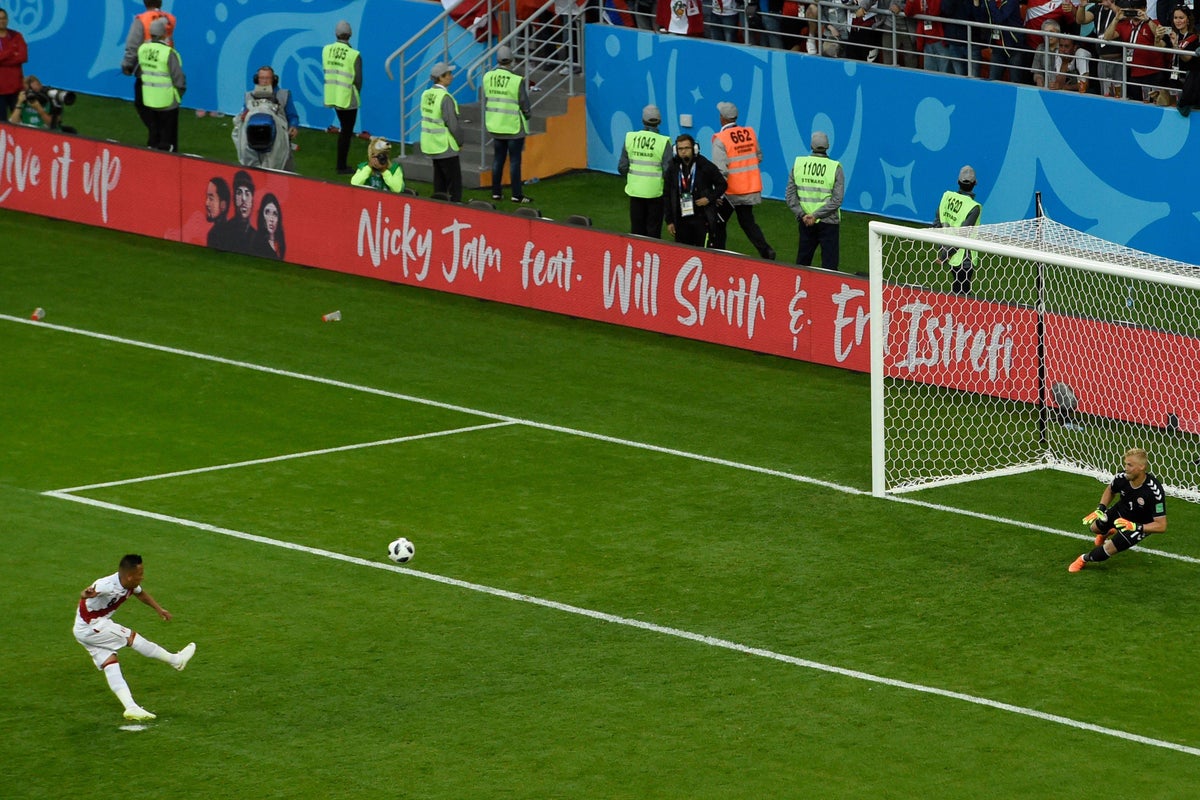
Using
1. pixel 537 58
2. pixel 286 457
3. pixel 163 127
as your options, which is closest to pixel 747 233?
pixel 286 457

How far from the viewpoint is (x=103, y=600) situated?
44.0 feet

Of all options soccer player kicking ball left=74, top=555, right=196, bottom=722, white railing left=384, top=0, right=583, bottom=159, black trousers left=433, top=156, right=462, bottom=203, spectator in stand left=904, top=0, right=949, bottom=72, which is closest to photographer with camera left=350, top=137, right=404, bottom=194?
black trousers left=433, top=156, right=462, bottom=203

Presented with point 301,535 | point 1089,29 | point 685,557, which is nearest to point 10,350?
point 301,535

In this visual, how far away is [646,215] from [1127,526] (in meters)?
10.8

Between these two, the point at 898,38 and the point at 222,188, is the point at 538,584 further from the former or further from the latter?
the point at 898,38

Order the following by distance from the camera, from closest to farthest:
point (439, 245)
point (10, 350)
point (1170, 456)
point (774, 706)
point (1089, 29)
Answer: point (774, 706)
point (1170, 456)
point (10, 350)
point (439, 245)
point (1089, 29)

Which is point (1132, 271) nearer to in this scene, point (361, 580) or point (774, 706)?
point (774, 706)

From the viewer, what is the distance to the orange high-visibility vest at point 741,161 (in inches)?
1001

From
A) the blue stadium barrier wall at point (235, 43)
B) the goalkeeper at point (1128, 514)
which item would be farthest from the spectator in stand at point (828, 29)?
the goalkeeper at point (1128, 514)

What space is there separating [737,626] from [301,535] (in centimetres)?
398

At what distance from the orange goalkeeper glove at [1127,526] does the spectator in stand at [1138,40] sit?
11.3 meters

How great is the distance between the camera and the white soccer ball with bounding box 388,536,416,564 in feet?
53.5

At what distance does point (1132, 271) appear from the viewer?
1711cm

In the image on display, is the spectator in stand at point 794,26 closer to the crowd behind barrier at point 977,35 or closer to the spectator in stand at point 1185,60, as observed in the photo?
the crowd behind barrier at point 977,35
